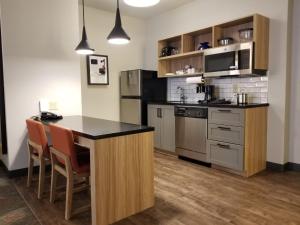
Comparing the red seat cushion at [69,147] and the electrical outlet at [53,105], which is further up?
the electrical outlet at [53,105]

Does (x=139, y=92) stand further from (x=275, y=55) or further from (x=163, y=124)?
(x=275, y=55)

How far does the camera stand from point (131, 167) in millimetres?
2146

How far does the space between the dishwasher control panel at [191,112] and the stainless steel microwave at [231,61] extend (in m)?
0.57

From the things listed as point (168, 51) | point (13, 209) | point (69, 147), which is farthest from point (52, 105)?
point (168, 51)

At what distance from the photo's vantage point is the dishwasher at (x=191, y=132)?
3.62 meters

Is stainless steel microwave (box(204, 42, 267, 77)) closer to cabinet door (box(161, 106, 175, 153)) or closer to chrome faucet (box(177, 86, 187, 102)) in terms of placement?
cabinet door (box(161, 106, 175, 153))

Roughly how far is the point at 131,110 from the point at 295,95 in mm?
2825

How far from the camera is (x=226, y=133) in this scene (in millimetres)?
3303

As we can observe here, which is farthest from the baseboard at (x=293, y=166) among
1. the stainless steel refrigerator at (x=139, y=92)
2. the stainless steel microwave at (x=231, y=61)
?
the stainless steel refrigerator at (x=139, y=92)

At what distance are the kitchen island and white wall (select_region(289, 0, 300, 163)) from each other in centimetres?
229

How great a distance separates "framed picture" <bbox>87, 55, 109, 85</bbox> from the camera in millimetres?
4645

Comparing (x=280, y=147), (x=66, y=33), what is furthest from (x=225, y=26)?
(x=66, y=33)

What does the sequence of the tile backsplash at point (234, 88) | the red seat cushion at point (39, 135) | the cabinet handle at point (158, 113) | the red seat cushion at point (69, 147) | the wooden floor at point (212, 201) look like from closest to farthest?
the red seat cushion at point (69, 147) < the wooden floor at point (212, 201) < the red seat cushion at point (39, 135) < the tile backsplash at point (234, 88) < the cabinet handle at point (158, 113)

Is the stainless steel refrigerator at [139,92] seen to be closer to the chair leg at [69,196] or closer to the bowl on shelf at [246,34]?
the bowl on shelf at [246,34]
